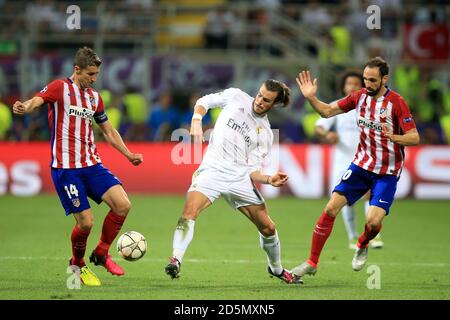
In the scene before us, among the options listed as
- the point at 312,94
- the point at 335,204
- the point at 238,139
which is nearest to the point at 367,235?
the point at 335,204

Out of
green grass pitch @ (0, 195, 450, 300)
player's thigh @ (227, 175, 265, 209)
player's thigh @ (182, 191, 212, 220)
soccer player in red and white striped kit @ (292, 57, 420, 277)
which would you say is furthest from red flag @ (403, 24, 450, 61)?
player's thigh @ (182, 191, 212, 220)

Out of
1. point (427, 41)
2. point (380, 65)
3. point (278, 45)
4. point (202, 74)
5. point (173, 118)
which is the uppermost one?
point (427, 41)

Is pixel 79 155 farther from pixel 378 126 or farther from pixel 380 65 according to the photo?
pixel 380 65

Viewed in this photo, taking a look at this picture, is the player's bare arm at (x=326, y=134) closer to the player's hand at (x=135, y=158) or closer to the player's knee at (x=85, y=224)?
the player's hand at (x=135, y=158)

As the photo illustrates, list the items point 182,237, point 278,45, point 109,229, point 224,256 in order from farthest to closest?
1. point 278,45
2. point 224,256
3. point 109,229
4. point 182,237

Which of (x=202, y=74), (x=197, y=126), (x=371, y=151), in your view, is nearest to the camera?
(x=197, y=126)

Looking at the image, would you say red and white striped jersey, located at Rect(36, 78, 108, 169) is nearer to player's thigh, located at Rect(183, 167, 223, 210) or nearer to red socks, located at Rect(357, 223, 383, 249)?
player's thigh, located at Rect(183, 167, 223, 210)

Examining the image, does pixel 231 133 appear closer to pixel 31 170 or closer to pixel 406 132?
pixel 406 132

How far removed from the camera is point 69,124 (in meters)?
9.04

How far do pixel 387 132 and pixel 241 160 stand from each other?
59.0 inches

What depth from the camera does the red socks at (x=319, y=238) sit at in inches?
374

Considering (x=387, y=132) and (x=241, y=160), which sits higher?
(x=387, y=132)

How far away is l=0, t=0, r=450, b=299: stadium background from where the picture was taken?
18.8 meters

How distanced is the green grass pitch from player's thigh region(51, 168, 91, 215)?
0.79 metres
